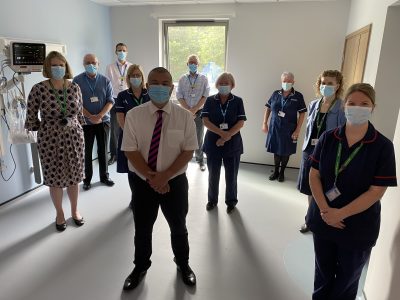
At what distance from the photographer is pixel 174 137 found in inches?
71.0

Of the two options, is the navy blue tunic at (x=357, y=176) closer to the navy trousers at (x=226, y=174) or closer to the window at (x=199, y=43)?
the navy trousers at (x=226, y=174)

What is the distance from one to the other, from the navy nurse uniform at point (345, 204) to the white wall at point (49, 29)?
10.8 ft

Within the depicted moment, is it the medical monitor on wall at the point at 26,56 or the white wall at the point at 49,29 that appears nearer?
the medical monitor on wall at the point at 26,56

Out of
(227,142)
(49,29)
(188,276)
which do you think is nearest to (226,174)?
(227,142)

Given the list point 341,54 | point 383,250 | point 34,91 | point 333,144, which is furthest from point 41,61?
point 341,54

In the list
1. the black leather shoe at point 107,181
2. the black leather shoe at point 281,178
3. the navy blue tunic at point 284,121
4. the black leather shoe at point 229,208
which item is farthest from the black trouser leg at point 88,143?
the black leather shoe at point 281,178

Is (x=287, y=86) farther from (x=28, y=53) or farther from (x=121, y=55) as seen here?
(x=28, y=53)

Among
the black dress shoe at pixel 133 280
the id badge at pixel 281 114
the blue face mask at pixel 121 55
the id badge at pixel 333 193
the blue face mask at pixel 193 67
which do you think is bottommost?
the black dress shoe at pixel 133 280

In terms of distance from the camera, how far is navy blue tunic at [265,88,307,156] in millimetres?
3871

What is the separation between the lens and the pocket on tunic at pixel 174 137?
179cm

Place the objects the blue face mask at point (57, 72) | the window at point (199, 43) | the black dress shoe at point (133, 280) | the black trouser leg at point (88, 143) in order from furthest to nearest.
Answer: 1. the window at point (199, 43)
2. the black trouser leg at point (88, 143)
3. the blue face mask at point (57, 72)
4. the black dress shoe at point (133, 280)

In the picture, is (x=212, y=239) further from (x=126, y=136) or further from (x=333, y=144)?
(x=333, y=144)

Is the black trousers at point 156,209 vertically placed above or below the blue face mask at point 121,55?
below

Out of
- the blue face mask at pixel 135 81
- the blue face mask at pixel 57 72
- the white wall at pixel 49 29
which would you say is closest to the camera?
the blue face mask at pixel 57 72
